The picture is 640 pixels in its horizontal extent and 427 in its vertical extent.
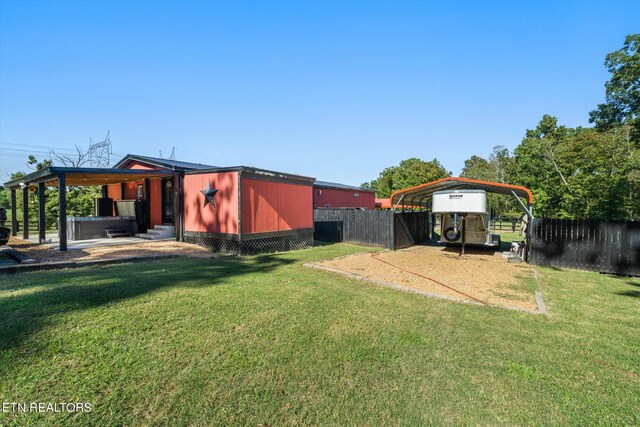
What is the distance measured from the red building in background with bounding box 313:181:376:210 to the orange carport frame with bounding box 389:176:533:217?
6526mm

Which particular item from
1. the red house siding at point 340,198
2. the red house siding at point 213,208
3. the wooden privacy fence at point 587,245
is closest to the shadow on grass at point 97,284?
the red house siding at point 213,208

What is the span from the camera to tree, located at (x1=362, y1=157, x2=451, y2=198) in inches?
1726

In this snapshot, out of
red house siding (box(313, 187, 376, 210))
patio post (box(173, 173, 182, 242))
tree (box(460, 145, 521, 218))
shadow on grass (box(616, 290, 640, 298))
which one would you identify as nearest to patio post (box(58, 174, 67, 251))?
patio post (box(173, 173, 182, 242))

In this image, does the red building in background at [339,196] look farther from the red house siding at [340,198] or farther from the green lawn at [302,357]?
the green lawn at [302,357]

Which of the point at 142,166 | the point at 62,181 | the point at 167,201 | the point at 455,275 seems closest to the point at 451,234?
the point at 455,275

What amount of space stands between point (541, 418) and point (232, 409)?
2.68 metres

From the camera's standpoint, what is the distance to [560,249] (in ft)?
31.8

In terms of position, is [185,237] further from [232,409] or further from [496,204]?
[496,204]

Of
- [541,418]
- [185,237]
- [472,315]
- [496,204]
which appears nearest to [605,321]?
[472,315]

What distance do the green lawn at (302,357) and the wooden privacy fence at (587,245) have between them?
4269mm

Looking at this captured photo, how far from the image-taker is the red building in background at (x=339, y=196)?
22.3 metres

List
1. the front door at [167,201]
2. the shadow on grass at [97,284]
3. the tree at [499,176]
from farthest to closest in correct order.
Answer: the tree at [499,176], the front door at [167,201], the shadow on grass at [97,284]

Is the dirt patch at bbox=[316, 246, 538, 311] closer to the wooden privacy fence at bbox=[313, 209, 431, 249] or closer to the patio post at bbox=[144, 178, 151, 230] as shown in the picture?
the wooden privacy fence at bbox=[313, 209, 431, 249]

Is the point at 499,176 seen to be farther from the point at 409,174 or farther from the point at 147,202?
the point at 147,202
